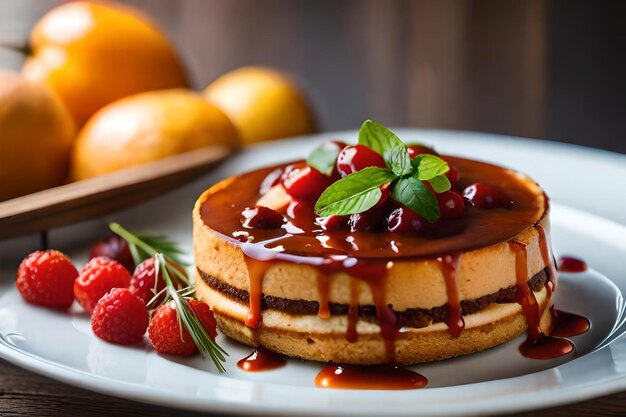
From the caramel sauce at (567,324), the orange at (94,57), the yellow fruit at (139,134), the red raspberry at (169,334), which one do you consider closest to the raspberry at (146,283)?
the red raspberry at (169,334)

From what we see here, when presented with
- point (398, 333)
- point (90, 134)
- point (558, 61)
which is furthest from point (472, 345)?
point (558, 61)

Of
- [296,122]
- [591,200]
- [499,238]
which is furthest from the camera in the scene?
[296,122]

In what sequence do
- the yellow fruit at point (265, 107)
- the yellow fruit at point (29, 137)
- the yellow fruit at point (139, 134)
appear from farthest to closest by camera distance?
the yellow fruit at point (265, 107) → the yellow fruit at point (139, 134) → the yellow fruit at point (29, 137)

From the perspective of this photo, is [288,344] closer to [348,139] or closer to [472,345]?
[472,345]

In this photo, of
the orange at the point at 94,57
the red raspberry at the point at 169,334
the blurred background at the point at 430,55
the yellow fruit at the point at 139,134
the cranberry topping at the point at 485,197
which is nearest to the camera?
the red raspberry at the point at 169,334

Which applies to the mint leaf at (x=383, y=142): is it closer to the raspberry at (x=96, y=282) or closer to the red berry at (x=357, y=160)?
the red berry at (x=357, y=160)

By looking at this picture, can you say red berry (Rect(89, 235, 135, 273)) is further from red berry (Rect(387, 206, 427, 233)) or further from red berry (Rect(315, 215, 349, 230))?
red berry (Rect(387, 206, 427, 233))

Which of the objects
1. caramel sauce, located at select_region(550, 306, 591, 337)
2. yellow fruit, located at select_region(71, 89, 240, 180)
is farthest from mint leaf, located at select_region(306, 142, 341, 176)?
yellow fruit, located at select_region(71, 89, 240, 180)
